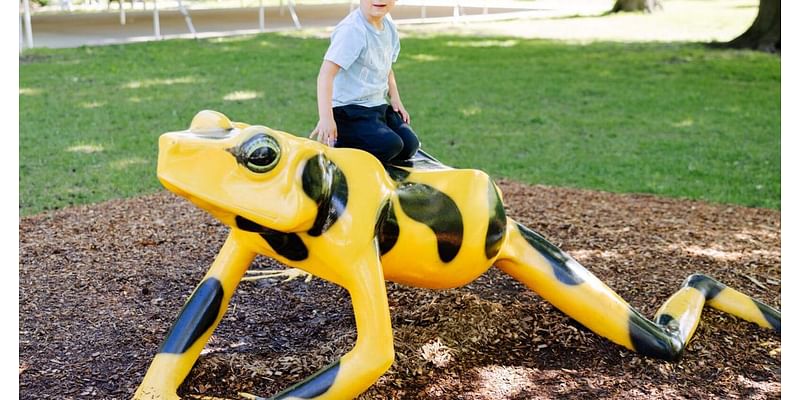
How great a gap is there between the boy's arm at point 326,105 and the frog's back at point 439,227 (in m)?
0.27

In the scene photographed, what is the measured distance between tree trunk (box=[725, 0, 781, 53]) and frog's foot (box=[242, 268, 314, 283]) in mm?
11902

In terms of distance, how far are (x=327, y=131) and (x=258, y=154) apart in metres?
0.64

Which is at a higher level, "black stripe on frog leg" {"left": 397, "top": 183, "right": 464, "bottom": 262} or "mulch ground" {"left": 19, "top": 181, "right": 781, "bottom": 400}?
"black stripe on frog leg" {"left": 397, "top": 183, "right": 464, "bottom": 262}

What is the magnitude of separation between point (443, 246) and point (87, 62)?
10907mm

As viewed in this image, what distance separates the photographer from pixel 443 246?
10.7ft

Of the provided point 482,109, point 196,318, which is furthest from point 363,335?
point 482,109

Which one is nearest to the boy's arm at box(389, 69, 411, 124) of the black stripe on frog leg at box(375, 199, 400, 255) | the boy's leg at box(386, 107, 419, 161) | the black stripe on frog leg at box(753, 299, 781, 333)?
the boy's leg at box(386, 107, 419, 161)

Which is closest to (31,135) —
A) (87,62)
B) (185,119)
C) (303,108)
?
(185,119)

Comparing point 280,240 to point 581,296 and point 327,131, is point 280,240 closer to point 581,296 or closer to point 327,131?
point 327,131

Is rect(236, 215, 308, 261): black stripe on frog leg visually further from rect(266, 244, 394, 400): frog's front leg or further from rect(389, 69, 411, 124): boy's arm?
rect(389, 69, 411, 124): boy's arm

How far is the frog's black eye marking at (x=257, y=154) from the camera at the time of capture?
2.77 metres

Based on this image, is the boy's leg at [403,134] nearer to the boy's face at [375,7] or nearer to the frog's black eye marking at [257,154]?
the boy's face at [375,7]

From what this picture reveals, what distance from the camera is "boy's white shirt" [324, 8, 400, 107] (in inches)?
134

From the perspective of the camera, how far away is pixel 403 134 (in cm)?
366
